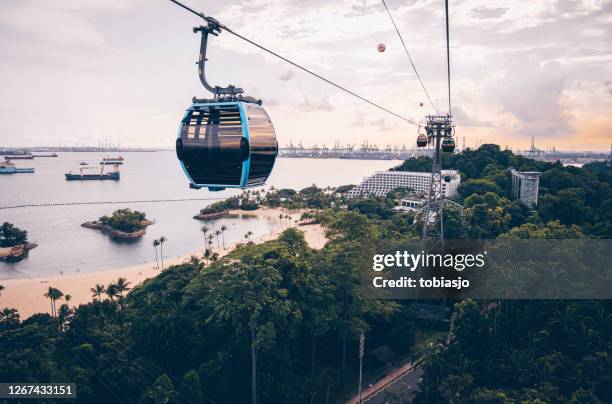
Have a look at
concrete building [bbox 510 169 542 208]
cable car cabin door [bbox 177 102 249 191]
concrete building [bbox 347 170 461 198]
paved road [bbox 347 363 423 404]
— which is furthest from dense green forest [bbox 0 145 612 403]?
concrete building [bbox 347 170 461 198]

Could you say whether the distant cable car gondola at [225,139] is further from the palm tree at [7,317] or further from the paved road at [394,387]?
the palm tree at [7,317]

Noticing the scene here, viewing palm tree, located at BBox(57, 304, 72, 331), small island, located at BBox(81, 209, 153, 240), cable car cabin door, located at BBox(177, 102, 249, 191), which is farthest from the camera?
small island, located at BBox(81, 209, 153, 240)

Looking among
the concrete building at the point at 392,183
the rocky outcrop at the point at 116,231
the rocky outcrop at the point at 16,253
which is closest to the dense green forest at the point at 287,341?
the rocky outcrop at the point at 16,253

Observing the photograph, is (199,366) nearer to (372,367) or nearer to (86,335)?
(86,335)

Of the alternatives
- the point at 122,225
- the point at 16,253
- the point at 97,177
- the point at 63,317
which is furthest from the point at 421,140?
the point at 97,177

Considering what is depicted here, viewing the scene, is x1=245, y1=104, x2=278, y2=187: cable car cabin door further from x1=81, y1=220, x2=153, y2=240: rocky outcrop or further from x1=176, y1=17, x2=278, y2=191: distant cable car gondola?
x1=81, y1=220, x2=153, y2=240: rocky outcrop

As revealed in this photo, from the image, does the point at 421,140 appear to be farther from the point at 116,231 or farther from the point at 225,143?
the point at 116,231
